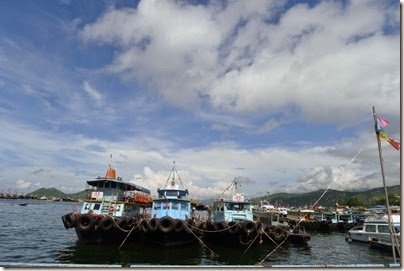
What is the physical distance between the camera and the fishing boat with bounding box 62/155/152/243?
80.1 feet

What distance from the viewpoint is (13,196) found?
193250mm

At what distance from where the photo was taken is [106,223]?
960 inches

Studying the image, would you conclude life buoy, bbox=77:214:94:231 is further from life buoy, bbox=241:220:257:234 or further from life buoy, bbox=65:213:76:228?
life buoy, bbox=241:220:257:234

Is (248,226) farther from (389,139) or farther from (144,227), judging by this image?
(389,139)

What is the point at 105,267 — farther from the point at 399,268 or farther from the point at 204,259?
the point at 204,259

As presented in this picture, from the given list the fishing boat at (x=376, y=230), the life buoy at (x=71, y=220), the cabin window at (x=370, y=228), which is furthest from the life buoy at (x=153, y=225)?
the cabin window at (x=370, y=228)

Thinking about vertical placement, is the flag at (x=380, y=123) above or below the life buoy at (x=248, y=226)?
above

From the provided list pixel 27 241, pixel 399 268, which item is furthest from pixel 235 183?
pixel 399 268

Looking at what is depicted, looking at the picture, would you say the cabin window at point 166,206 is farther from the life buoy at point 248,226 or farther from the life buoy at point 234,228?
the life buoy at point 248,226

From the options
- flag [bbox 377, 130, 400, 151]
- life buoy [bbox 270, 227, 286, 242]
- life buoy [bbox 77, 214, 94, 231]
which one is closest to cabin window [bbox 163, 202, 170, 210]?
life buoy [bbox 77, 214, 94, 231]

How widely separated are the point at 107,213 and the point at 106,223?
3147mm

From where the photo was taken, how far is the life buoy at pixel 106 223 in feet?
79.4

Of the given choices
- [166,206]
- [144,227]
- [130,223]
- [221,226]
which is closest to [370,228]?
[221,226]

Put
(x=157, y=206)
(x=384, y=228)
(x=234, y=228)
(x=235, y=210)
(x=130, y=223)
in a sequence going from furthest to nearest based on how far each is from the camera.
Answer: (x=384, y=228) → (x=235, y=210) → (x=157, y=206) → (x=130, y=223) → (x=234, y=228)
